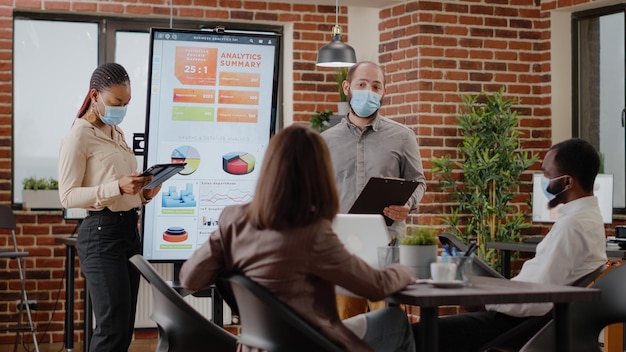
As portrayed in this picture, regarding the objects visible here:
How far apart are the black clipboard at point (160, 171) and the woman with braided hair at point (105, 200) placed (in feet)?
0.13

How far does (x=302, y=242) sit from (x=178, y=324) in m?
0.67

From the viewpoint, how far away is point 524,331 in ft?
11.1

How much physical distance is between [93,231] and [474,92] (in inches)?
150

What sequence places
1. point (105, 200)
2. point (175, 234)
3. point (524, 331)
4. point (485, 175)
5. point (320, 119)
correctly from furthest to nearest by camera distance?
point (320, 119) < point (485, 175) < point (175, 234) < point (105, 200) < point (524, 331)

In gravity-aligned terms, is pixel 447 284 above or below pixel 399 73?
below

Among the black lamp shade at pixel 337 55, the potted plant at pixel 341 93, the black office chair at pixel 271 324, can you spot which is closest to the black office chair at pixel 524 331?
the black office chair at pixel 271 324

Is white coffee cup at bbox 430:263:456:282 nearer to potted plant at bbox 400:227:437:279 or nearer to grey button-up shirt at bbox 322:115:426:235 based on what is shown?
potted plant at bbox 400:227:437:279

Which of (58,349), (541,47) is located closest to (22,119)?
(58,349)

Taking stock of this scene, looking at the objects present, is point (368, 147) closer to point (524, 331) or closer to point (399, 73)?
point (524, 331)

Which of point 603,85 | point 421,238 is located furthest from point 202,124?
point 603,85

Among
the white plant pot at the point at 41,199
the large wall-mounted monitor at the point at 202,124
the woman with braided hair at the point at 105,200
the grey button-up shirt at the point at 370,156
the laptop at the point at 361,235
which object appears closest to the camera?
the laptop at the point at 361,235

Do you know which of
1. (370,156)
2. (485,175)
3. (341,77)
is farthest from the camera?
(341,77)

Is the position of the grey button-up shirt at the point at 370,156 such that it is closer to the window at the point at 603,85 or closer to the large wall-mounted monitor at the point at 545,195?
the large wall-mounted monitor at the point at 545,195

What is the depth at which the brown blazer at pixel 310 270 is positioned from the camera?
8.41ft
